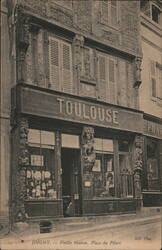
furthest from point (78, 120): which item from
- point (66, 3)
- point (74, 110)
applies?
point (66, 3)

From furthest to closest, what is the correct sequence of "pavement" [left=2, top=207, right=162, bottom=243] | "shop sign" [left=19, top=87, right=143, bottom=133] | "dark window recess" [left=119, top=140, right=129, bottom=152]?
"dark window recess" [left=119, top=140, right=129, bottom=152]
"shop sign" [left=19, top=87, right=143, bottom=133]
"pavement" [left=2, top=207, right=162, bottom=243]

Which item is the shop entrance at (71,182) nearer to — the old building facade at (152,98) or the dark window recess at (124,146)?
the dark window recess at (124,146)

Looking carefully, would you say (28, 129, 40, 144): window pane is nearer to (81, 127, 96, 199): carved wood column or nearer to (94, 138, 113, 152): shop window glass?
(81, 127, 96, 199): carved wood column

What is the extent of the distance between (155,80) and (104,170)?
1743 millimetres

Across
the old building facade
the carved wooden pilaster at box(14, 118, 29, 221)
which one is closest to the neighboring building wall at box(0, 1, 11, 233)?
the carved wooden pilaster at box(14, 118, 29, 221)

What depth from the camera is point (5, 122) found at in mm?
7133

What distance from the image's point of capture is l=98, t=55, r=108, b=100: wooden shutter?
7.53m

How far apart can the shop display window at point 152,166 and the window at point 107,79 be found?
1.43 metres

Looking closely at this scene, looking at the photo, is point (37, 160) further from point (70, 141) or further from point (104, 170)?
point (104, 170)

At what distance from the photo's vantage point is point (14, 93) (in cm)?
706

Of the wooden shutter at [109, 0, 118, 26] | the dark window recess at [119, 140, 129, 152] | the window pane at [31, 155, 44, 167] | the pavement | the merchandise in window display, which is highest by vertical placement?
the wooden shutter at [109, 0, 118, 26]

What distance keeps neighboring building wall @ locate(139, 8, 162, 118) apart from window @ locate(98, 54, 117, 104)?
2.81 feet

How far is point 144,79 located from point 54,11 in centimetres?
192

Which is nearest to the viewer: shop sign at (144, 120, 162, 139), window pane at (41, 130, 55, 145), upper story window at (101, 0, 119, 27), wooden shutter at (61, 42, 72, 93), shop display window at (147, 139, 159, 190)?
shop sign at (144, 120, 162, 139)
